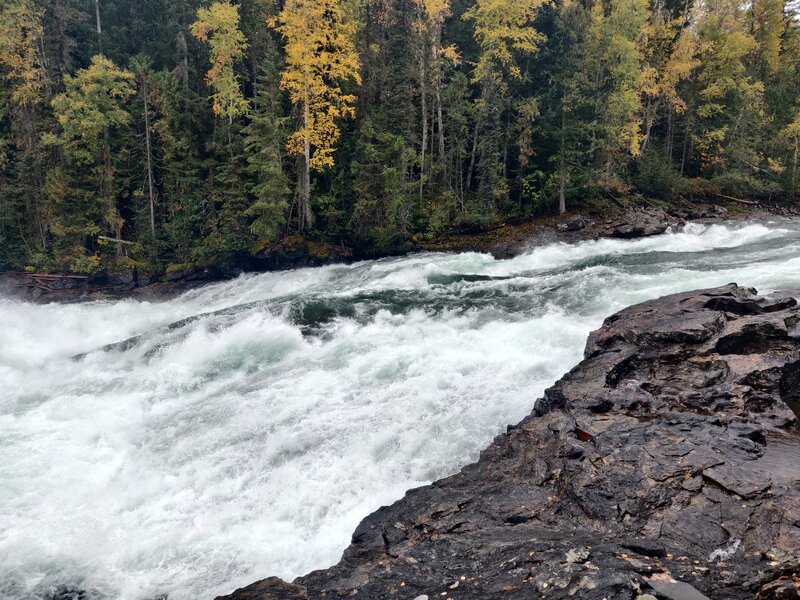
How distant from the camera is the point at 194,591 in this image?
6344 millimetres

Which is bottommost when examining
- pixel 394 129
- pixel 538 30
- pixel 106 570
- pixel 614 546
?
pixel 106 570

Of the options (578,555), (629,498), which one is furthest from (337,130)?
(578,555)

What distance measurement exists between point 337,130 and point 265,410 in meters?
15.7

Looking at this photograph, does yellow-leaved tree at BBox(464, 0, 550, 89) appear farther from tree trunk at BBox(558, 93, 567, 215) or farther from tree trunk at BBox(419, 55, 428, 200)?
tree trunk at BBox(558, 93, 567, 215)

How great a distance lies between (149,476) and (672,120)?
107 ft

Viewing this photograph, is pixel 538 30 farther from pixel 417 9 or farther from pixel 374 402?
pixel 374 402

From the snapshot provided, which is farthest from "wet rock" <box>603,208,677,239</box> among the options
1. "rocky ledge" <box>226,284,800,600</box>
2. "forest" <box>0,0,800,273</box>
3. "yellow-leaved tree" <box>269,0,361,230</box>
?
"rocky ledge" <box>226,284,800,600</box>

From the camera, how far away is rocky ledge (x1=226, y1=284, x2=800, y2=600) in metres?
4.37

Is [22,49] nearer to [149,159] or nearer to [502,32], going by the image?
[149,159]

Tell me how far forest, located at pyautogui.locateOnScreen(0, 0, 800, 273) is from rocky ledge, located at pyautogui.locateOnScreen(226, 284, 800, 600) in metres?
16.5

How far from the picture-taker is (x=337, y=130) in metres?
22.5

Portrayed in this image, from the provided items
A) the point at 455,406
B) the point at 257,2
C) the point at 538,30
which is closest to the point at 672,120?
the point at 538,30

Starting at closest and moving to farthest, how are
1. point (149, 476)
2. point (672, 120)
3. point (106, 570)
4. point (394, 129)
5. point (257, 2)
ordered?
point (106, 570) → point (149, 476) → point (394, 129) → point (257, 2) → point (672, 120)

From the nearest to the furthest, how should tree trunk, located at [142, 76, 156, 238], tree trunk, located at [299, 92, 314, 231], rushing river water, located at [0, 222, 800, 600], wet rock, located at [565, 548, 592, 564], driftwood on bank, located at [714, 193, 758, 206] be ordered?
wet rock, located at [565, 548, 592, 564] < rushing river water, located at [0, 222, 800, 600] < tree trunk, located at [299, 92, 314, 231] < tree trunk, located at [142, 76, 156, 238] < driftwood on bank, located at [714, 193, 758, 206]
